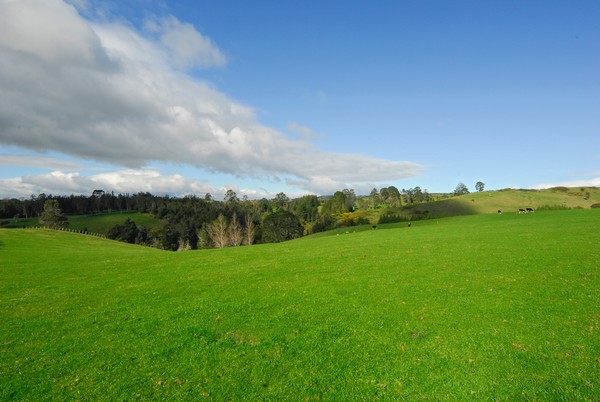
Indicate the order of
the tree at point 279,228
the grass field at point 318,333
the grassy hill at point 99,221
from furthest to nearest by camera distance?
the grassy hill at point 99,221 → the tree at point 279,228 → the grass field at point 318,333

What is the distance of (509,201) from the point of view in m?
126

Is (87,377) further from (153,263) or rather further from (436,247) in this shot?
(436,247)

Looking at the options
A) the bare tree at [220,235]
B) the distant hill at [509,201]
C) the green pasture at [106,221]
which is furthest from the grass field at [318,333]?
the green pasture at [106,221]

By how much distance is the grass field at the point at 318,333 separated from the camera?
34.4 ft

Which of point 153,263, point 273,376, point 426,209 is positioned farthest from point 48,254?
point 426,209

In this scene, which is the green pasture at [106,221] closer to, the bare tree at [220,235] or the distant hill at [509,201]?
the bare tree at [220,235]

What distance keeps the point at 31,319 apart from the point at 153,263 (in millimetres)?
15824

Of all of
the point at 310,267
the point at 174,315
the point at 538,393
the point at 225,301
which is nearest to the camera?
the point at 538,393

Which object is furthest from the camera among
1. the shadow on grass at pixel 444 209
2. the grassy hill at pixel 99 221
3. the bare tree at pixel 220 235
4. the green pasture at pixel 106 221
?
the green pasture at pixel 106 221

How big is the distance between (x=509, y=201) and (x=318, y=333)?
452 ft

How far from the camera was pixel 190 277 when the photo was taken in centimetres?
2488

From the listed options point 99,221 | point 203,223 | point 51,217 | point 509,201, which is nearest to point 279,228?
point 203,223

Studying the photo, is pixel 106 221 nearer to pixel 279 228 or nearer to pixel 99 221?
pixel 99 221

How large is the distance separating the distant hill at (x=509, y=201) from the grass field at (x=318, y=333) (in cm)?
9918
